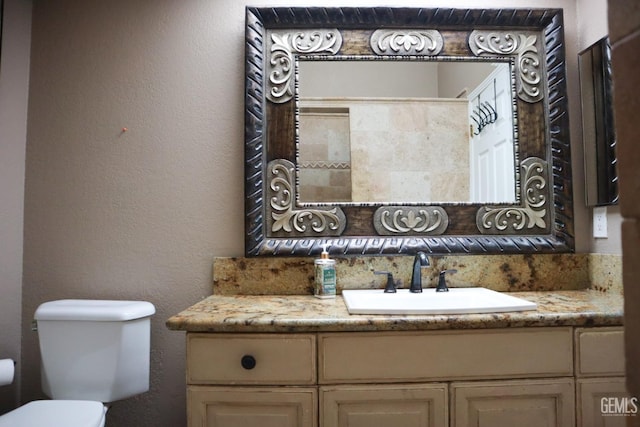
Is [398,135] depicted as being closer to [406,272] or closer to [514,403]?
[406,272]

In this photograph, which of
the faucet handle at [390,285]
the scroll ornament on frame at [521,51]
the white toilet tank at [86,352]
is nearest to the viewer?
the white toilet tank at [86,352]

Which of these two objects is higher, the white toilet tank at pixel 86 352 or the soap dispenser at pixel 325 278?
the soap dispenser at pixel 325 278

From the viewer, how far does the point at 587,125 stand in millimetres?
1528

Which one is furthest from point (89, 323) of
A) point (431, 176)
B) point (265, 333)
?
point (431, 176)

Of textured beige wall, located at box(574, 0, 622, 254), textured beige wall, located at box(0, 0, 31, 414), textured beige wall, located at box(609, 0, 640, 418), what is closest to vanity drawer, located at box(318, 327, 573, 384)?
textured beige wall, located at box(574, 0, 622, 254)

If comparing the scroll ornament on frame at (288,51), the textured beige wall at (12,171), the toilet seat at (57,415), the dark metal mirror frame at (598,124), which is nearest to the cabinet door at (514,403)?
the dark metal mirror frame at (598,124)

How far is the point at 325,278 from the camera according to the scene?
1.40 meters

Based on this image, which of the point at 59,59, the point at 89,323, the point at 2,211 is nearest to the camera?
the point at 89,323

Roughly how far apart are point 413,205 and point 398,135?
293 mm

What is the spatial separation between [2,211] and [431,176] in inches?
67.6

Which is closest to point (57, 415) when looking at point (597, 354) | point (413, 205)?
point (413, 205)

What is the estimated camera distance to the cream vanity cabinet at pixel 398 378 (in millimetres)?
1057

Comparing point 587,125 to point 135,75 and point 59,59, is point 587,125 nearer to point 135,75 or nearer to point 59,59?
point 135,75

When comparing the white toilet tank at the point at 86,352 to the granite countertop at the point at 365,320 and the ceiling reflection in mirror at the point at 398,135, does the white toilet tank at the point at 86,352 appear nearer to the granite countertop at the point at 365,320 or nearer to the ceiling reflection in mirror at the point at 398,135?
the granite countertop at the point at 365,320
